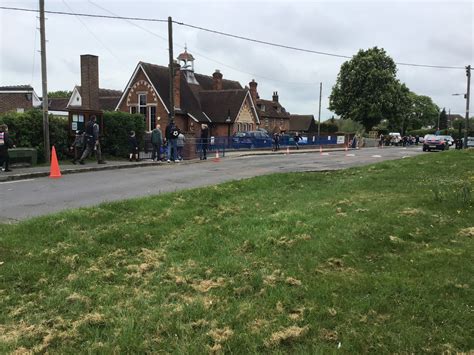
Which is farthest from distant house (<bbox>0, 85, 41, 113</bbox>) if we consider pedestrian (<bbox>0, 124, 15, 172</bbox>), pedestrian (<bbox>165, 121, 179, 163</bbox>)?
pedestrian (<bbox>0, 124, 15, 172</bbox>)

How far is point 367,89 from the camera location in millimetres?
69312

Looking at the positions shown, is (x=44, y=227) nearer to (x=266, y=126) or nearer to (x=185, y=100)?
(x=185, y=100)

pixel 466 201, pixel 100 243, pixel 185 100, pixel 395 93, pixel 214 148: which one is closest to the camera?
Result: pixel 100 243

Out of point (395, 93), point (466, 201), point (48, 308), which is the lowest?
point (48, 308)

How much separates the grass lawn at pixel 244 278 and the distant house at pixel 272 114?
200 ft

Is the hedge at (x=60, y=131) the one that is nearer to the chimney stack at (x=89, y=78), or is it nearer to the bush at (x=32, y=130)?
the bush at (x=32, y=130)

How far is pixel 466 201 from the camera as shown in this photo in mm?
8125

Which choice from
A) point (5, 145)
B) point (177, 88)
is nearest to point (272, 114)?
point (177, 88)

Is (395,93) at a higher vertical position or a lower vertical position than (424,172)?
higher

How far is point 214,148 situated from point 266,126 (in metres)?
39.8

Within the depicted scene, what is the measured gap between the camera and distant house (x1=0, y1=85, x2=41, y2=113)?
148 ft

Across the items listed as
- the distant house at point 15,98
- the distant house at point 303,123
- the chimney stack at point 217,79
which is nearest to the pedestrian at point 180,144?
the distant house at point 15,98

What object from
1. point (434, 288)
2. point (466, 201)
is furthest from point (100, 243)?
point (466, 201)

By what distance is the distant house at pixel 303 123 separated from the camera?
87812 millimetres
